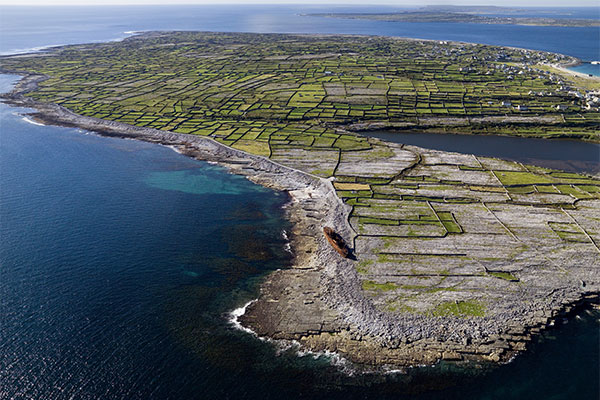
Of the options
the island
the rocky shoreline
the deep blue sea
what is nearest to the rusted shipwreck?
the island

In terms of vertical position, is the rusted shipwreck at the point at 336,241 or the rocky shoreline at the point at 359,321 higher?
the rusted shipwreck at the point at 336,241

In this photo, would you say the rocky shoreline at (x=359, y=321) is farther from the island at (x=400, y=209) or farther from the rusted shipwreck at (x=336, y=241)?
the rusted shipwreck at (x=336, y=241)

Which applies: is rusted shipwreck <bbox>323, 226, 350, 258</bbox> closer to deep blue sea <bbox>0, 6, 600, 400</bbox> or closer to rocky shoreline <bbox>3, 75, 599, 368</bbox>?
rocky shoreline <bbox>3, 75, 599, 368</bbox>

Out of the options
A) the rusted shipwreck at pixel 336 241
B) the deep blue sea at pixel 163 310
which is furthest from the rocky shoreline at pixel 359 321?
the deep blue sea at pixel 163 310

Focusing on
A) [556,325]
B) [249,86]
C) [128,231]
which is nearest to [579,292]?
[556,325]

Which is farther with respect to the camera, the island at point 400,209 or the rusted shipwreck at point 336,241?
the rusted shipwreck at point 336,241
